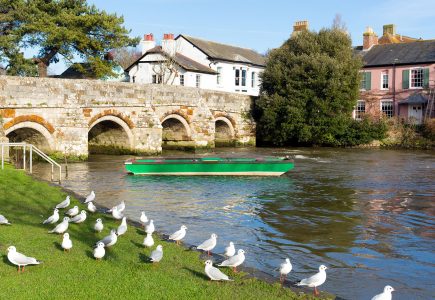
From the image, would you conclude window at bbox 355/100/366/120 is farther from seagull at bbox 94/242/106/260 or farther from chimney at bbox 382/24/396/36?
seagull at bbox 94/242/106/260

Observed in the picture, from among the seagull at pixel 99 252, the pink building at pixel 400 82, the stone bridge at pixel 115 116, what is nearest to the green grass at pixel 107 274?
the seagull at pixel 99 252

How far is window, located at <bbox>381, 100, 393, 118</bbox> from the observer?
5083 centimetres

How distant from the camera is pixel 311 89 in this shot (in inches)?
1706

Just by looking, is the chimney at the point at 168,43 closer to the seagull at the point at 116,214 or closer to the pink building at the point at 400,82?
the pink building at the point at 400,82

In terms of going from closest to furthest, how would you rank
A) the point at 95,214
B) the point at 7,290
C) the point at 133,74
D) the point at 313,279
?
the point at 7,290, the point at 313,279, the point at 95,214, the point at 133,74

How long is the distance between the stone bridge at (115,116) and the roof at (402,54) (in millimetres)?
14129

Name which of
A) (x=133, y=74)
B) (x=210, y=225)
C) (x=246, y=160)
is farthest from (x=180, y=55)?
(x=210, y=225)

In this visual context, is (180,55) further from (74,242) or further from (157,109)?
(74,242)

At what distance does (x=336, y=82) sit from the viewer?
4241cm

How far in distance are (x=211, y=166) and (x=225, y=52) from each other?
105 ft

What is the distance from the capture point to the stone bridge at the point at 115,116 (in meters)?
27.6

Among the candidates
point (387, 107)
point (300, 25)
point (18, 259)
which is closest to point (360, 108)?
point (387, 107)

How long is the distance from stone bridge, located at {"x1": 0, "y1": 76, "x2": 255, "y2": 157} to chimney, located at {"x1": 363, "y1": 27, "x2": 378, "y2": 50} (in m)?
15.7

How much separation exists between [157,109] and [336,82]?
1544cm
